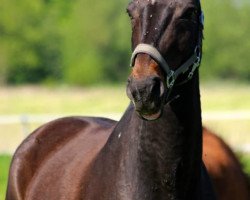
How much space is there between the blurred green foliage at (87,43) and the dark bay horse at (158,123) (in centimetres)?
7151

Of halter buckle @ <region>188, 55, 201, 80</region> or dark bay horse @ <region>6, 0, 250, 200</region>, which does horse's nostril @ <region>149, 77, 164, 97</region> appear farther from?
halter buckle @ <region>188, 55, 201, 80</region>

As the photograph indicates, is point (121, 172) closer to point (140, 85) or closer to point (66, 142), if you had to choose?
point (140, 85)

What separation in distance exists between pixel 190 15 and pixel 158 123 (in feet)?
2.00

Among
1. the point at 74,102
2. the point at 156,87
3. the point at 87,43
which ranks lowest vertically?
the point at 156,87

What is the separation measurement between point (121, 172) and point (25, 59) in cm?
7586

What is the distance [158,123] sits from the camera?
3.91m

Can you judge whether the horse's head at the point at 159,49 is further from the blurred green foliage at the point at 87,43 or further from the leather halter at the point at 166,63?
the blurred green foliage at the point at 87,43

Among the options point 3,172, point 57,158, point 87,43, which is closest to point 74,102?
point 3,172

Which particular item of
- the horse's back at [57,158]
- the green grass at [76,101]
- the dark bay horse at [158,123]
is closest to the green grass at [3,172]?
the horse's back at [57,158]

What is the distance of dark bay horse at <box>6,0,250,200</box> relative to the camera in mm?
3557

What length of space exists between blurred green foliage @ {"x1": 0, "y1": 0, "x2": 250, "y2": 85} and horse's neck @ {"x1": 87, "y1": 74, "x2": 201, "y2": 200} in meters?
71.6

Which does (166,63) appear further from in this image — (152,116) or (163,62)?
(152,116)

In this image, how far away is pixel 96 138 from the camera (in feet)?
17.4

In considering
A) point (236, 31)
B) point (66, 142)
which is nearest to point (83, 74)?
point (236, 31)
